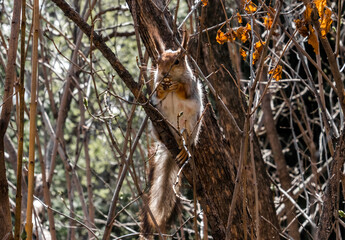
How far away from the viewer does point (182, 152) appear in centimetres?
251

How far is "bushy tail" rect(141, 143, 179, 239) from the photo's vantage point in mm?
2686

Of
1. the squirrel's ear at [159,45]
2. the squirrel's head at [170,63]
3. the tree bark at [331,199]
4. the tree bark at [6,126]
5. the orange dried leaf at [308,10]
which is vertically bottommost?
the tree bark at [331,199]

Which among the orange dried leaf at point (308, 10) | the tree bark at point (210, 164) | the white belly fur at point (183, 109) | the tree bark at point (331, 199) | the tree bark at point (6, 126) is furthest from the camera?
the white belly fur at point (183, 109)

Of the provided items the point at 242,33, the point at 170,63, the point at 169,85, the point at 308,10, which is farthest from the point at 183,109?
the point at 308,10

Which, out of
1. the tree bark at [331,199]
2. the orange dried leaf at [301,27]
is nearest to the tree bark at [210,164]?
the tree bark at [331,199]

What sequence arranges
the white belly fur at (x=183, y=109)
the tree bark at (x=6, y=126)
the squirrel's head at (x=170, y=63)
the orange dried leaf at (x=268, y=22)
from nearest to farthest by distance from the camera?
the tree bark at (x=6, y=126), the orange dried leaf at (x=268, y=22), the squirrel's head at (x=170, y=63), the white belly fur at (x=183, y=109)

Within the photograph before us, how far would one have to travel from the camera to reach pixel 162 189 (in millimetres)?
2818

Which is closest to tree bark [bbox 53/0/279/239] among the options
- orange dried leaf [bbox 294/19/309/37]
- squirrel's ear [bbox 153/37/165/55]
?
squirrel's ear [bbox 153/37/165/55]

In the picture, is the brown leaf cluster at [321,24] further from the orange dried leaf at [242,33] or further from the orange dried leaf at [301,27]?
the orange dried leaf at [242,33]

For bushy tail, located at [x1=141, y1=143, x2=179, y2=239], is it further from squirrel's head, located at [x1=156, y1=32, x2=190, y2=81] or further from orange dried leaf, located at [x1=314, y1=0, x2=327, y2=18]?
orange dried leaf, located at [x1=314, y1=0, x2=327, y2=18]

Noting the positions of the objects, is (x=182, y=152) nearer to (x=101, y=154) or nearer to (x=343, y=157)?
(x=343, y=157)

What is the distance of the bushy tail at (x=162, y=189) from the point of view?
8.81 feet

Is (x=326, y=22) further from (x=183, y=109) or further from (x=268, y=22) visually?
(x=183, y=109)

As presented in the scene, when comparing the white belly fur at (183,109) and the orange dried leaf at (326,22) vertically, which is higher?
the orange dried leaf at (326,22)
